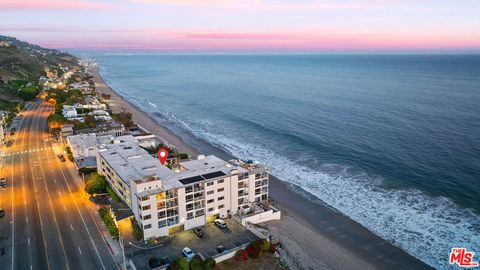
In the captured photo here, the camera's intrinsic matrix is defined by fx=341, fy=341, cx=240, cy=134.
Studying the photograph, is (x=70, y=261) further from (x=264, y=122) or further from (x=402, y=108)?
(x=402, y=108)

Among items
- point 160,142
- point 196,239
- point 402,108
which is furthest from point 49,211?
point 402,108

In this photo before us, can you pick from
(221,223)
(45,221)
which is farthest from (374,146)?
(45,221)

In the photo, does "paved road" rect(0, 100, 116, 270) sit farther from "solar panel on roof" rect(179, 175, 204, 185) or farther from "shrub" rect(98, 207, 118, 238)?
"solar panel on roof" rect(179, 175, 204, 185)

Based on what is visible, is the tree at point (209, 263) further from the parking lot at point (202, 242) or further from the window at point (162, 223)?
the window at point (162, 223)

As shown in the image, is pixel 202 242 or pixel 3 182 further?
pixel 3 182

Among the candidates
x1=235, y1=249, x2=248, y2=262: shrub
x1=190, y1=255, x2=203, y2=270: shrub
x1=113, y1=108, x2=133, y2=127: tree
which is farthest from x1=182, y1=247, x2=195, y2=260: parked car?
x1=113, y1=108, x2=133, y2=127: tree

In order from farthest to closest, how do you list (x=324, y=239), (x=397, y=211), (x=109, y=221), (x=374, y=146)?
(x=374, y=146), (x=397, y=211), (x=324, y=239), (x=109, y=221)

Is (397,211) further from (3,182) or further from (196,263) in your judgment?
(3,182)
